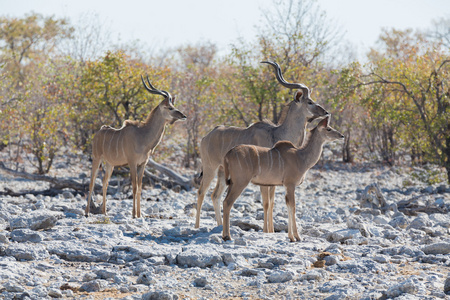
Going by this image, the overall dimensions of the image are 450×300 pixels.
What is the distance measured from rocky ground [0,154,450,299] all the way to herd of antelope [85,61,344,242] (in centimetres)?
52

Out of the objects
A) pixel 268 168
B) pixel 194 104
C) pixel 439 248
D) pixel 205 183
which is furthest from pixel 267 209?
pixel 194 104

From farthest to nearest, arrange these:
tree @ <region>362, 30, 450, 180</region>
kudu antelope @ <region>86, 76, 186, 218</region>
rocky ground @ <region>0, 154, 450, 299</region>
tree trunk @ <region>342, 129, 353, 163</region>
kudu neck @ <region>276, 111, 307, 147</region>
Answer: tree trunk @ <region>342, 129, 353, 163</region>, tree @ <region>362, 30, 450, 180</region>, kudu antelope @ <region>86, 76, 186, 218</region>, kudu neck @ <region>276, 111, 307, 147</region>, rocky ground @ <region>0, 154, 450, 299</region>

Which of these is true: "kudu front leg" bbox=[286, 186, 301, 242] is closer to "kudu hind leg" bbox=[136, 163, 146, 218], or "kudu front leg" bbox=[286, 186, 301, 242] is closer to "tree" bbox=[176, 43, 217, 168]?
"kudu hind leg" bbox=[136, 163, 146, 218]

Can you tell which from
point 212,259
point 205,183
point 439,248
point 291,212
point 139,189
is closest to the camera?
point 212,259

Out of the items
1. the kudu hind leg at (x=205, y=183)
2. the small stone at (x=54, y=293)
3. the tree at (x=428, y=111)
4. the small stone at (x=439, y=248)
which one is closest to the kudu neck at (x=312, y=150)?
the kudu hind leg at (x=205, y=183)

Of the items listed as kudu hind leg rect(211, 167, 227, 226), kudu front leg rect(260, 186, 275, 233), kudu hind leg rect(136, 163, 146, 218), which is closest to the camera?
kudu front leg rect(260, 186, 275, 233)

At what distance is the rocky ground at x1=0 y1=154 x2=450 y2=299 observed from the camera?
5.51 m

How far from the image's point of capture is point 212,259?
6.51m

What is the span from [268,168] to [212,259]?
69.8 inches

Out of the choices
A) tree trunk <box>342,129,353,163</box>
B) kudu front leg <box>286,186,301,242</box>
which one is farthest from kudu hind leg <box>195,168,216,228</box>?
tree trunk <box>342,129,353,163</box>

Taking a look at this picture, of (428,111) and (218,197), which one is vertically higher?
(428,111)

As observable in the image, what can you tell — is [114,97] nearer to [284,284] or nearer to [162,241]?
[162,241]

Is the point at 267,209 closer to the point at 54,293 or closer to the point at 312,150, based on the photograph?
the point at 312,150

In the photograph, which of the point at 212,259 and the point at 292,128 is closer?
the point at 212,259
